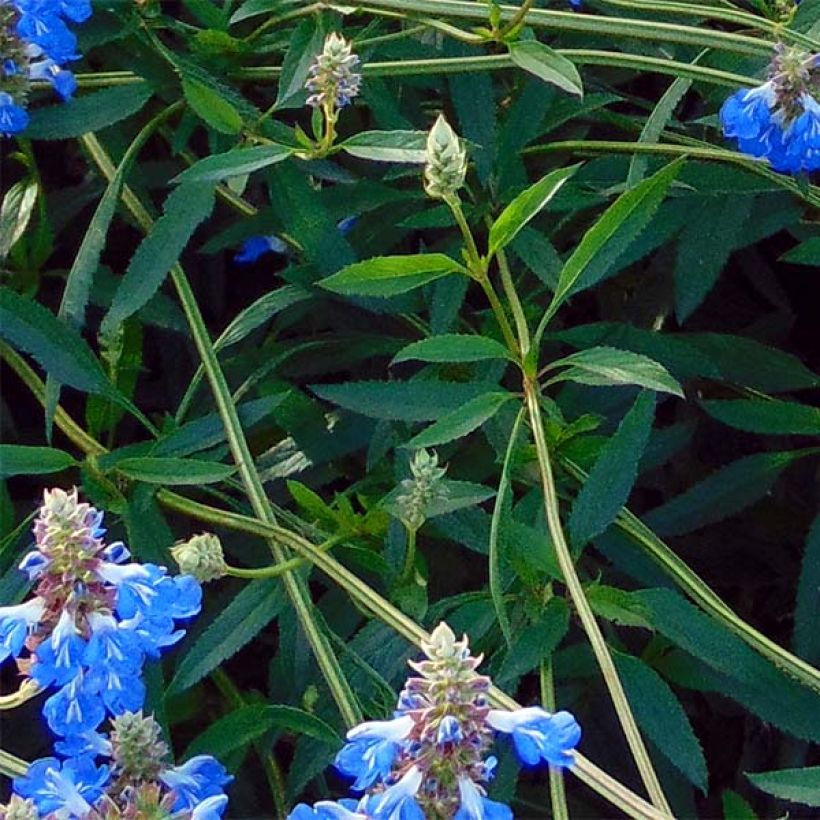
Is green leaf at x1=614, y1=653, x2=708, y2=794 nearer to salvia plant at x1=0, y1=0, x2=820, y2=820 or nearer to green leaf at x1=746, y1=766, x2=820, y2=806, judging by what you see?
salvia plant at x1=0, y1=0, x2=820, y2=820

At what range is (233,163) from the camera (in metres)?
1.63

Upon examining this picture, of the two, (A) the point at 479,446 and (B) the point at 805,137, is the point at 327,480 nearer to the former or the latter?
(A) the point at 479,446

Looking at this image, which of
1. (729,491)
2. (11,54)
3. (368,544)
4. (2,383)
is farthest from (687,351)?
(2,383)

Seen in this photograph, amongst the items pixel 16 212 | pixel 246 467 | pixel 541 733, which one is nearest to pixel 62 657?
pixel 541 733

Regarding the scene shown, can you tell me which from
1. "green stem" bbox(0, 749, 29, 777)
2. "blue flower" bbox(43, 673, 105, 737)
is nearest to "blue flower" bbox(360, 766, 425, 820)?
"blue flower" bbox(43, 673, 105, 737)

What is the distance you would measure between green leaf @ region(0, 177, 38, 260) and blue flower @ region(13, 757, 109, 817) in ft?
2.89

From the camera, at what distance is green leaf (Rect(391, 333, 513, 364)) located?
153 centimetres

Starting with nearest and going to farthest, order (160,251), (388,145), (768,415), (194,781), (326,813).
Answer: (326,813), (194,781), (388,145), (160,251), (768,415)

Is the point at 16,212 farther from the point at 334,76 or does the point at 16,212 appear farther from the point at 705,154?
the point at 705,154

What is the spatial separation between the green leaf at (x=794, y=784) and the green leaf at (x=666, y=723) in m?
0.19

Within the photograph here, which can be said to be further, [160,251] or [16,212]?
[16,212]

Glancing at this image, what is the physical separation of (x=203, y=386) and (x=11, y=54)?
21.3 inches

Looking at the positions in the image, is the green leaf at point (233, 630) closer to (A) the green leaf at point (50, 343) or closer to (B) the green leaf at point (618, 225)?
(A) the green leaf at point (50, 343)

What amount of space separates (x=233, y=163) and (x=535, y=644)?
2.01 feet
